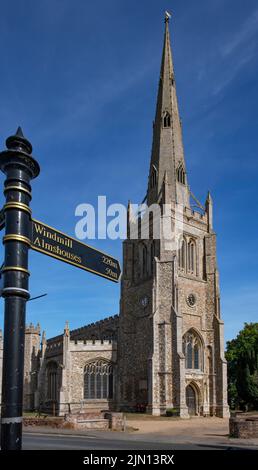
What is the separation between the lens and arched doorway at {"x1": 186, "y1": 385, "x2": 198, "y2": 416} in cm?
4084

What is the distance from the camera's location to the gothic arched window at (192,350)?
41938mm

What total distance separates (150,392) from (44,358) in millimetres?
14109

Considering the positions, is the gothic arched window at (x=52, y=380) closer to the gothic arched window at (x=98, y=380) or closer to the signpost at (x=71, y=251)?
the gothic arched window at (x=98, y=380)

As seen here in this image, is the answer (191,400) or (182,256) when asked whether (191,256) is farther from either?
(191,400)

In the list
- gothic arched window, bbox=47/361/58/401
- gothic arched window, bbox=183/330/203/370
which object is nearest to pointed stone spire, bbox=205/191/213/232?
gothic arched window, bbox=183/330/203/370

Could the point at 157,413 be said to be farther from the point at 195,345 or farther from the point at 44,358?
the point at 44,358

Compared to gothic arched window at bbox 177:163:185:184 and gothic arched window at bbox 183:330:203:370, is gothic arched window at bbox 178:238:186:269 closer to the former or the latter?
gothic arched window at bbox 183:330:203:370

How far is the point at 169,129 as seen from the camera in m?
A: 50.4

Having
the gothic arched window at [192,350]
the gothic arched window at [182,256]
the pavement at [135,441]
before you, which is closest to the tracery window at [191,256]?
the gothic arched window at [182,256]

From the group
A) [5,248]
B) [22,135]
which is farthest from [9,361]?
[22,135]

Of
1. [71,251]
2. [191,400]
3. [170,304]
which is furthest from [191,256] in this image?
[71,251]

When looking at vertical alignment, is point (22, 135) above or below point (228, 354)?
above

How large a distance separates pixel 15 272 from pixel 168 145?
46879 millimetres

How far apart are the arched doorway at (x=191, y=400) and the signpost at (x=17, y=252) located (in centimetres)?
3884
